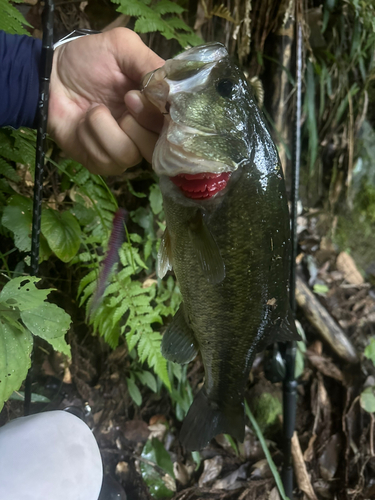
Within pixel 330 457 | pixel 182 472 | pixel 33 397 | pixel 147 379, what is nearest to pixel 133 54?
pixel 33 397

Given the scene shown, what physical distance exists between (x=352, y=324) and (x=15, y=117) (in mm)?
2252

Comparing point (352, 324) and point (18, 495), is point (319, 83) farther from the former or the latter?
point (18, 495)

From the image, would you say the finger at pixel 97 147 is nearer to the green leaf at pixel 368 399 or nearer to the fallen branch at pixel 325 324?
the fallen branch at pixel 325 324

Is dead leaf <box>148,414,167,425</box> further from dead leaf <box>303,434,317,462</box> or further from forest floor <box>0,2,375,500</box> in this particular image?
dead leaf <box>303,434,317,462</box>

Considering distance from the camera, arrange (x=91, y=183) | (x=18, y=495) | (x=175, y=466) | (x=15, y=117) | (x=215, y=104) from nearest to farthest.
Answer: (x=18, y=495) < (x=215, y=104) < (x=15, y=117) < (x=91, y=183) < (x=175, y=466)

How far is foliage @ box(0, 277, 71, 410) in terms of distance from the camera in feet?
2.36

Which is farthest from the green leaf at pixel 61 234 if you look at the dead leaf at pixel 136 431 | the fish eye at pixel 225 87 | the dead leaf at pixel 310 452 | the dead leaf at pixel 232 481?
the dead leaf at pixel 310 452

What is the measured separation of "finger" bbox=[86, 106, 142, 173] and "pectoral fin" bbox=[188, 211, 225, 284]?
227 mm

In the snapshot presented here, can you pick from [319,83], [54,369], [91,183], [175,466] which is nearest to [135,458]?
[175,466]

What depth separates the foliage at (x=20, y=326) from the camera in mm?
720

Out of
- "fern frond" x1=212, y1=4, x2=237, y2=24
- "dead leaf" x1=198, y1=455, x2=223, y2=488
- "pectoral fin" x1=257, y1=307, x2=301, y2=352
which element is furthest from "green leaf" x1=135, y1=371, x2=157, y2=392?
"fern frond" x1=212, y1=4, x2=237, y2=24

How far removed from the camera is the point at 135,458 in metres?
1.57

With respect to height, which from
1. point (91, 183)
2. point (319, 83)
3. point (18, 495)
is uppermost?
A: point (319, 83)

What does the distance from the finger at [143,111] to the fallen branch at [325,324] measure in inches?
65.3
